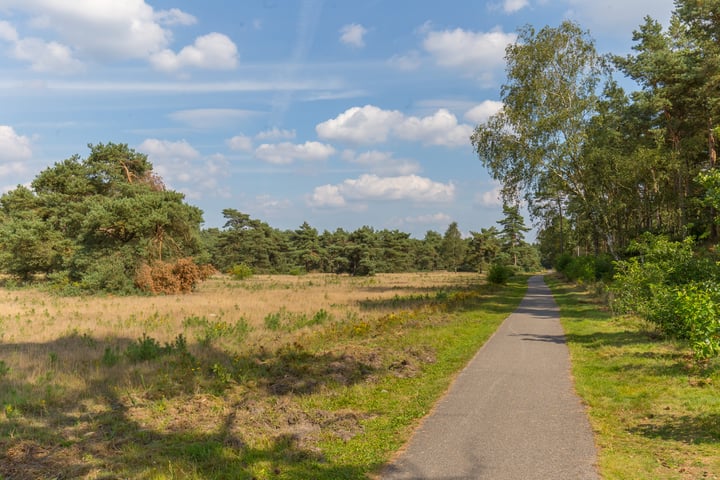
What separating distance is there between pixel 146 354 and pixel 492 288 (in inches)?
1180

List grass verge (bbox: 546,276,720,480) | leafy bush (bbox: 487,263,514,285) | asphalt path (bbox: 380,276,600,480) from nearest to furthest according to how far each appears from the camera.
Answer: asphalt path (bbox: 380,276,600,480)
grass verge (bbox: 546,276,720,480)
leafy bush (bbox: 487,263,514,285)

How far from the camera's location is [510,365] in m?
11.0

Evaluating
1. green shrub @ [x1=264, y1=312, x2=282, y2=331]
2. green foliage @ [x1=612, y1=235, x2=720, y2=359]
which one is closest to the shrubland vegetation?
green foliage @ [x1=612, y1=235, x2=720, y2=359]

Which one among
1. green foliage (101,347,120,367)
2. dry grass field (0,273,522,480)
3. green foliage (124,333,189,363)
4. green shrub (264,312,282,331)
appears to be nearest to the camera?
dry grass field (0,273,522,480)

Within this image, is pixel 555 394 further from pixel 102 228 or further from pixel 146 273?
pixel 102 228

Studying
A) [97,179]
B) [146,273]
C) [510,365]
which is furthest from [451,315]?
[97,179]

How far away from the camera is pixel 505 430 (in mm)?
6648

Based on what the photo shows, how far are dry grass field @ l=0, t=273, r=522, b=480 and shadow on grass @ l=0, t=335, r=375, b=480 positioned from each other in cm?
3

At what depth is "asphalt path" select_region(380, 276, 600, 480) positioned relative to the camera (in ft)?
17.7

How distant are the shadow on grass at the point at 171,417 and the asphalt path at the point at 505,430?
1000mm

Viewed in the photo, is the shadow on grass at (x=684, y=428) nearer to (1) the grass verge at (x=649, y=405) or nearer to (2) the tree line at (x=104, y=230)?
(1) the grass verge at (x=649, y=405)

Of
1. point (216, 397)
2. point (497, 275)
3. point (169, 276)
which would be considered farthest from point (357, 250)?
point (216, 397)

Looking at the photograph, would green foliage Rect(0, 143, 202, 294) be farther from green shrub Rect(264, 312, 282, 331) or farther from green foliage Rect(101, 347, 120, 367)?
green foliage Rect(101, 347, 120, 367)

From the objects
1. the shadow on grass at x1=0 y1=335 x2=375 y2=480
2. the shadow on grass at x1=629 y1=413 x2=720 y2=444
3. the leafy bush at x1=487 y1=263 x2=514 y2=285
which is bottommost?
the shadow on grass at x1=629 y1=413 x2=720 y2=444
